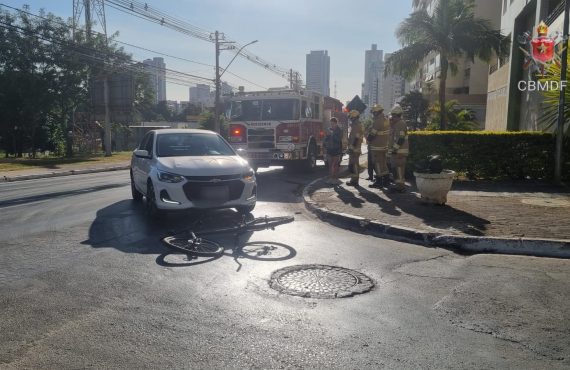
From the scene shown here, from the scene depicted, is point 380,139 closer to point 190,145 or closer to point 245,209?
point 245,209

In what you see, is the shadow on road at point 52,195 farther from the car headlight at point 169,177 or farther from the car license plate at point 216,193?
the car license plate at point 216,193

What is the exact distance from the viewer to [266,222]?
7824 mm

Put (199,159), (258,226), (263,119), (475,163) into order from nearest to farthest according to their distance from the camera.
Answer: (258,226), (199,159), (475,163), (263,119)

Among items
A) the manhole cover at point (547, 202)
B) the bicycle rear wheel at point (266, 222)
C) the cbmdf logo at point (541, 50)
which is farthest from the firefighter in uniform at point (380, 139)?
the cbmdf logo at point (541, 50)

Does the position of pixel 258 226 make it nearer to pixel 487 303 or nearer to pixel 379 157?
pixel 487 303

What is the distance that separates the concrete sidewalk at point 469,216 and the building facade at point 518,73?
6265 mm

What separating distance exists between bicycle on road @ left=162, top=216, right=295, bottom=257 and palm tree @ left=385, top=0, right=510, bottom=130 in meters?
15.3

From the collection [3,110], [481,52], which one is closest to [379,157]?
[481,52]

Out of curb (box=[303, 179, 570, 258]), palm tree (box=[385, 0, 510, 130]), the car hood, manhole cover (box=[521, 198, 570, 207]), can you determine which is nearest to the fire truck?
the car hood

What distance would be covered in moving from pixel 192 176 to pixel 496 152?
8586 millimetres

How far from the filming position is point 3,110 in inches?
1165

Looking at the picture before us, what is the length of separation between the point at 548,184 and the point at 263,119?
859cm

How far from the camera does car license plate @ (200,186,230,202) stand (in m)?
7.47

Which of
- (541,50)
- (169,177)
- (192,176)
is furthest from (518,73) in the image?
(169,177)
